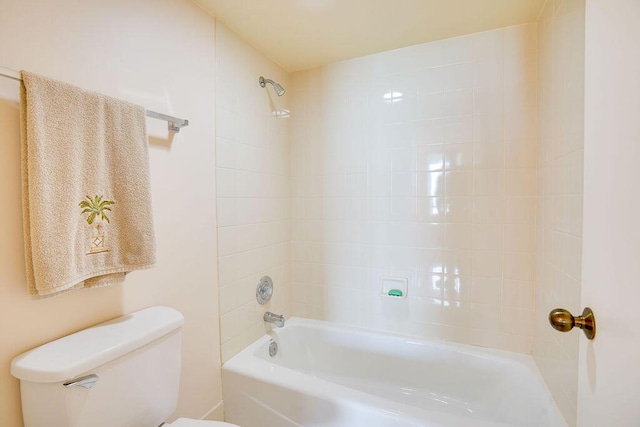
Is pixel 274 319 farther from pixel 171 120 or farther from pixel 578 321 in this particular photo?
pixel 578 321

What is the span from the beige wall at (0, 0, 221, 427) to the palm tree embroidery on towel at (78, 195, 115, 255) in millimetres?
153

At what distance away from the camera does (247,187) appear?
5.57ft

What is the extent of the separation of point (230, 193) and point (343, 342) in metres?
1.19

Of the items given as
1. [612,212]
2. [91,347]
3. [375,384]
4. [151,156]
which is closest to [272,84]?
Answer: [151,156]

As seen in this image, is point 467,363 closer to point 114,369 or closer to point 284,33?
point 114,369

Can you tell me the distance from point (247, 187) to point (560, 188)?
4.94 ft

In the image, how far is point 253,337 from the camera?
1747 millimetres

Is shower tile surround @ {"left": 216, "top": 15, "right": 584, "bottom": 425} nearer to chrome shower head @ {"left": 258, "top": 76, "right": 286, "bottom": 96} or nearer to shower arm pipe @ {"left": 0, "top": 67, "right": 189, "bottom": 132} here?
chrome shower head @ {"left": 258, "top": 76, "right": 286, "bottom": 96}

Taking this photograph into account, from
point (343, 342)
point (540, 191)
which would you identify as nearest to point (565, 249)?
point (540, 191)

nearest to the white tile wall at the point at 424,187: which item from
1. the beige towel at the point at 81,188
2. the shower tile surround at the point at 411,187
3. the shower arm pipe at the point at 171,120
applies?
the shower tile surround at the point at 411,187

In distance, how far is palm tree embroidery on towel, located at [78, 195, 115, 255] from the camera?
0.90m

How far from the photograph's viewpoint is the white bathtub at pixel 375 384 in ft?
3.95

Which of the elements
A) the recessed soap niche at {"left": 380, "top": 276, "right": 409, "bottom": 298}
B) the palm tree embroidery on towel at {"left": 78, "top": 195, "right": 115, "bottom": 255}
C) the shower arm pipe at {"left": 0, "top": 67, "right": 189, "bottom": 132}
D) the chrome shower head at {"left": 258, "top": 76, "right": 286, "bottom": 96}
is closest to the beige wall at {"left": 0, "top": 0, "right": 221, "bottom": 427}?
the shower arm pipe at {"left": 0, "top": 67, "right": 189, "bottom": 132}

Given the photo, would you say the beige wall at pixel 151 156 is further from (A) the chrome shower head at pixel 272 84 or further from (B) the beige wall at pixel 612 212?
(B) the beige wall at pixel 612 212
